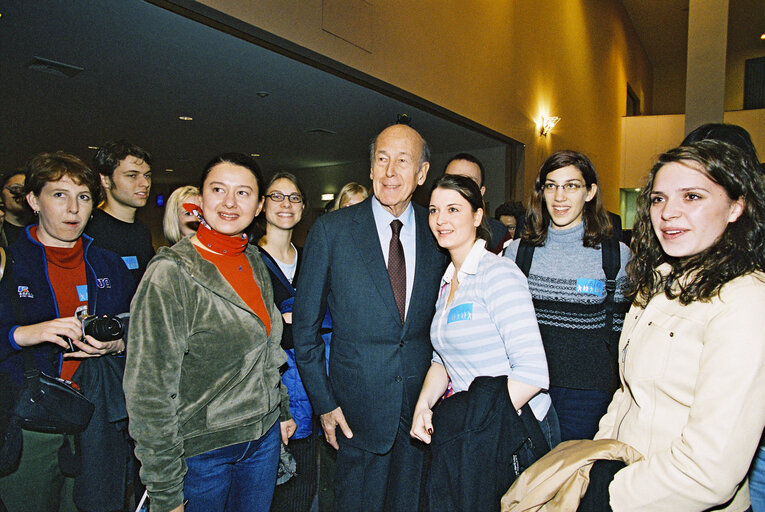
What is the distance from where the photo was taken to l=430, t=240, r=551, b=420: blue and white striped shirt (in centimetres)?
152

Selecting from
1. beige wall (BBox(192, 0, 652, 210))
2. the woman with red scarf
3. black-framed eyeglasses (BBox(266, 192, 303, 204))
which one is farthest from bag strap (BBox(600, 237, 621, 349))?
beige wall (BBox(192, 0, 652, 210))

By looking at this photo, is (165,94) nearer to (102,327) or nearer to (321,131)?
(321,131)

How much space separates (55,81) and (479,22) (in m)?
5.55

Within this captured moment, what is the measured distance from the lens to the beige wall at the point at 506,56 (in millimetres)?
4359

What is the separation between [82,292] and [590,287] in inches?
84.6

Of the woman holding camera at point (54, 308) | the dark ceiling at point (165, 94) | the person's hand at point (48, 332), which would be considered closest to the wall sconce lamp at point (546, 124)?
the dark ceiling at point (165, 94)

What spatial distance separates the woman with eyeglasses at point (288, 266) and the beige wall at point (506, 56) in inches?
61.0

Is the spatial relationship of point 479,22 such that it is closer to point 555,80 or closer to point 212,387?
point 555,80

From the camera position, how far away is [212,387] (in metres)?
1.61

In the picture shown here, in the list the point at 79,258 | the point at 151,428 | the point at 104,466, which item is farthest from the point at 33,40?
the point at 151,428

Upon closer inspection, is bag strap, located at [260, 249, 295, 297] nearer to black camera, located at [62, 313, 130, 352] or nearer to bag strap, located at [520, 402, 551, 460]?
black camera, located at [62, 313, 130, 352]

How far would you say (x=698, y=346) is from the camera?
113 cm

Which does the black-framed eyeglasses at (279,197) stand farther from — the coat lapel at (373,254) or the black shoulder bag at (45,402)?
the black shoulder bag at (45,402)

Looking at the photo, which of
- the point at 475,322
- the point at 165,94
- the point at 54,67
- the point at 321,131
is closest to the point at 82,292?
the point at 475,322
